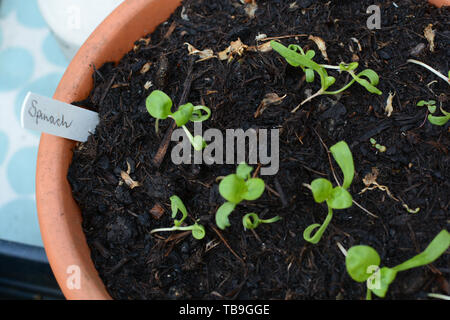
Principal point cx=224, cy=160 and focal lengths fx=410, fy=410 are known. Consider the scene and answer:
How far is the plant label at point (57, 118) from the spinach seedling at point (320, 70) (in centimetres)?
45

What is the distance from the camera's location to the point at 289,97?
0.91 metres

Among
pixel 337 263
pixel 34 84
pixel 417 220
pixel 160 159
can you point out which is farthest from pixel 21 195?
pixel 417 220

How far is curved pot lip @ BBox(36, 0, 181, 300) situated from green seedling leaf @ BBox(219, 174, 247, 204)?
0.33 meters

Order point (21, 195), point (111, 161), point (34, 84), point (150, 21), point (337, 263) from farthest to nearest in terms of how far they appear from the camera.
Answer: point (34, 84)
point (21, 195)
point (150, 21)
point (111, 161)
point (337, 263)

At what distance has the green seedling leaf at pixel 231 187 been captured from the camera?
73 cm

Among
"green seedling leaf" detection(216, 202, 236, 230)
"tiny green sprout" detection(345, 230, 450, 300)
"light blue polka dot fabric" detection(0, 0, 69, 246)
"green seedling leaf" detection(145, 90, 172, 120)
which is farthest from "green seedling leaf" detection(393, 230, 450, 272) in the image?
"light blue polka dot fabric" detection(0, 0, 69, 246)

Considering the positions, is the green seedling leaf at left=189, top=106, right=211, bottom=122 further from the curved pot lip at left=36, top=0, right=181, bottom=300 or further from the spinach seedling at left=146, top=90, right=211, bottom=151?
the curved pot lip at left=36, top=0, right=181, bottom=300

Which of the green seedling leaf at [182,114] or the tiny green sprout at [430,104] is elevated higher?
the green seedling leaf at [182,114]

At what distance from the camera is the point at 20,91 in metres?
1.43

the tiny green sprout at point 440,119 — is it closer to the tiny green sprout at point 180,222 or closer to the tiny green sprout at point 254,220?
the tiny green sprout at point 254,220

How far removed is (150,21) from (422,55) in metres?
0.68

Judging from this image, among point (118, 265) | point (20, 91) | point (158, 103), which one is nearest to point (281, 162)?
point (158, 103)

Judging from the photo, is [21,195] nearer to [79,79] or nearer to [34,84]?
[34,84]

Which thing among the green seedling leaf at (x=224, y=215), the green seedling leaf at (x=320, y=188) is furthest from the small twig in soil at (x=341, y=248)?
the green seedling leaf at (x=224, y=215)
